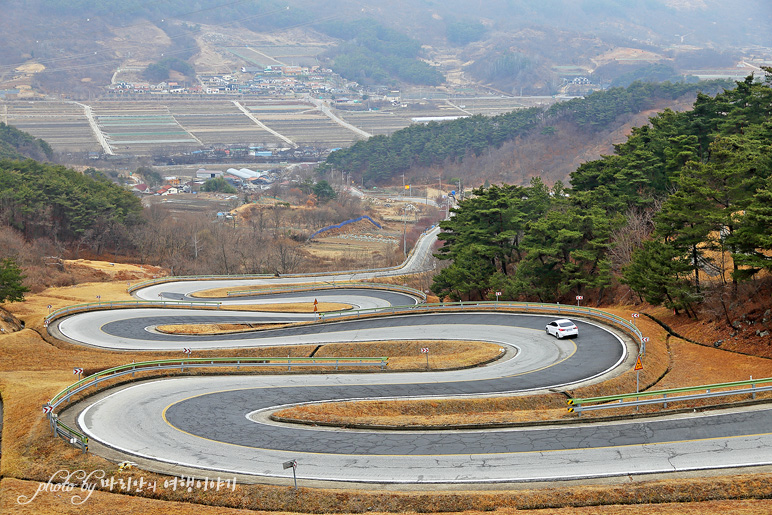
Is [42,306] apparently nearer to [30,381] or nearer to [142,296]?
[142,296]

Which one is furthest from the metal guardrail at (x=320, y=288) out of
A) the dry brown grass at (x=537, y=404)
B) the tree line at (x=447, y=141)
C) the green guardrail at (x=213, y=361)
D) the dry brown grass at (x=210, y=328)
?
the tree line at (x=447, y=141)

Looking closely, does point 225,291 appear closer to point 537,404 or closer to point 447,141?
point 537,404

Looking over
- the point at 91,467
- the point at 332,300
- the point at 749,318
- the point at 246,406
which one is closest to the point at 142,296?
the point at 332,300

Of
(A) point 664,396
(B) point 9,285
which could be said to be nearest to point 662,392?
(A) point 664,396

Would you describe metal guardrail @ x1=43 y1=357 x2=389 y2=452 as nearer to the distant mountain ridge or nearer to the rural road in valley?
the rural road in valley

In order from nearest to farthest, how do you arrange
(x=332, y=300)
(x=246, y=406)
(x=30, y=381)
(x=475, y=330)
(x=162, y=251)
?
1. (x=246, y=406)
2. (x=30, y=381)
3. (x=475, y=330)
4. (x=332, y=300)
5. (x=162, y=251)

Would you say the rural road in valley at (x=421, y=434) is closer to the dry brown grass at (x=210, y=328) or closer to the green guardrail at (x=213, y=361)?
the green guardrail at (x=213, y=361)

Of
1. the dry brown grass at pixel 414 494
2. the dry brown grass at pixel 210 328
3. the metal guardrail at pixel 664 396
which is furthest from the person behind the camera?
the dry brown grass at pixel 210 328
